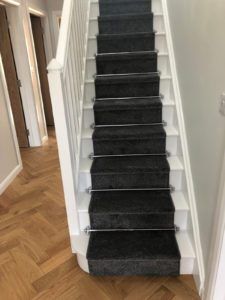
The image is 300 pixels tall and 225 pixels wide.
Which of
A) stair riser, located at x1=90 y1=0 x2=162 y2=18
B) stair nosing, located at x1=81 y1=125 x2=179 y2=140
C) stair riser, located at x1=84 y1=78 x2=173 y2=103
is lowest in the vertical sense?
stair nosing, located at x1=81 y1=125 x2=179 y2=140

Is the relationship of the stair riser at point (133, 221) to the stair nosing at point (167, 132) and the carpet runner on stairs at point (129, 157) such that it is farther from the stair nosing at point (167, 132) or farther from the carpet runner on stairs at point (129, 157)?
the stair nosing at point (167, 132)

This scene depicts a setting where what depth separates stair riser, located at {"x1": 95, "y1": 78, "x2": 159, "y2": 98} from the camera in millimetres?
2229

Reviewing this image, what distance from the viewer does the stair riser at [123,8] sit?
2.66 m

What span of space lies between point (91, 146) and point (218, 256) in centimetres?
124

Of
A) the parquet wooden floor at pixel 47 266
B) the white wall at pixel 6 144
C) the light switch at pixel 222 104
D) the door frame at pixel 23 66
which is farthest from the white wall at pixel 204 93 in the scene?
the door frame at pixel 23 66

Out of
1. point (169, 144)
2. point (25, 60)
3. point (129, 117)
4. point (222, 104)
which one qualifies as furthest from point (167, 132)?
point (25, 60)

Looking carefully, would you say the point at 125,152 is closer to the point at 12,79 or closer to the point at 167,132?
the point at 167,132

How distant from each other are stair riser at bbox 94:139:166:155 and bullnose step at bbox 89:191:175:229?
411 millimetres

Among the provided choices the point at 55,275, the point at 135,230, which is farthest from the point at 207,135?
the point at 55,275

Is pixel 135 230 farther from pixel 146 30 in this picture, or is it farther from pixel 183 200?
pixel 146 30

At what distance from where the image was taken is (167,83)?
2225 millimetres

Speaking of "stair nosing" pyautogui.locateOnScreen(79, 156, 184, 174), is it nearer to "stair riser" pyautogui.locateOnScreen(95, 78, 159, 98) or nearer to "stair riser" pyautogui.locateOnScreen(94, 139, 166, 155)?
"stair riser" pyautogui.locateOnScreen(94, 139, 166, 155)

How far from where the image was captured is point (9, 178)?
9.37ft

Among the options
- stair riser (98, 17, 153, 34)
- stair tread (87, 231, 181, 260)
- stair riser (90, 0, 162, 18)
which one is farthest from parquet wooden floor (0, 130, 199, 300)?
stair riser (90, 0, 162, 18)
